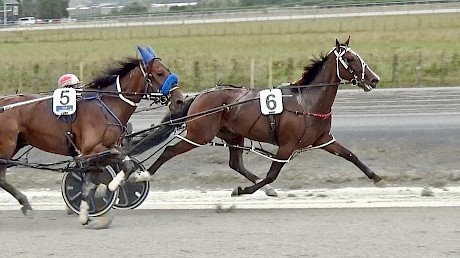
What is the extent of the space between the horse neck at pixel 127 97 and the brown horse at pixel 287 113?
1174 millimetres

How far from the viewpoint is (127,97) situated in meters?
8.95

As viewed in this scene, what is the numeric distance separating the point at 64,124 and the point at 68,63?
929 inches

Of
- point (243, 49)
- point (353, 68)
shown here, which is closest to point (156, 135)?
point (353, 68)

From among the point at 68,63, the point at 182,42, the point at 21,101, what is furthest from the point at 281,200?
the point at 182,42

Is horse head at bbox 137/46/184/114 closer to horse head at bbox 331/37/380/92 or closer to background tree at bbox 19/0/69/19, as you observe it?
horse head at bbox 331/37/380/92

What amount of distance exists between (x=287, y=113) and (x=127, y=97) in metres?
2.05

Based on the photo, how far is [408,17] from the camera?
57.2 m

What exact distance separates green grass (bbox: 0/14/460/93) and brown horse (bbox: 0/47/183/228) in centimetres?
1802

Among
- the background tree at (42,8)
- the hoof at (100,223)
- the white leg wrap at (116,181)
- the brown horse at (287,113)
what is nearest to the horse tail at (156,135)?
the brown horse at (287,113)

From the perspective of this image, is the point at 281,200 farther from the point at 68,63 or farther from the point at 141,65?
the point at 68,63

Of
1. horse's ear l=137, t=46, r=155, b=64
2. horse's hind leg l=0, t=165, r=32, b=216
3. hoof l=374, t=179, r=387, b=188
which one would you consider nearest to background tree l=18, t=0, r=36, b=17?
hoof l=374, t=179, r=387, b=188

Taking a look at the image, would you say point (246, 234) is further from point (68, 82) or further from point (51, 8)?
point (51, 8)

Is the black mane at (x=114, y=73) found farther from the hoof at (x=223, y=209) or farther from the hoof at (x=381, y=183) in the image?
the hoof at (x=381, y=183)

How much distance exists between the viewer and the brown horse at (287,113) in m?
9.73
